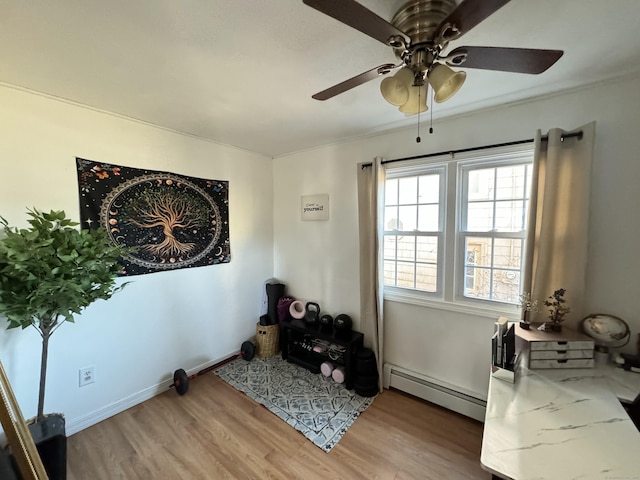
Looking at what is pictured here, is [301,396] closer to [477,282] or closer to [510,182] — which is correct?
[477,282]

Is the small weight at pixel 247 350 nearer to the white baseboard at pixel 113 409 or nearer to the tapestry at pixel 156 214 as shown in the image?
the white baseboard at pixel 113 409

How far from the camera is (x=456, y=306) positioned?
6.84 feet

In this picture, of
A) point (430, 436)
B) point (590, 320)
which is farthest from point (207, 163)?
point (590, 320)

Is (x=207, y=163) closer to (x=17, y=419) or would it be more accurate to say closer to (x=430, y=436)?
(x=17, y=419)

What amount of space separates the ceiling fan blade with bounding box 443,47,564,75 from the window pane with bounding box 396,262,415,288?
1.64 meters

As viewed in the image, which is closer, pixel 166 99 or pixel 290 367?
pixel 166 99

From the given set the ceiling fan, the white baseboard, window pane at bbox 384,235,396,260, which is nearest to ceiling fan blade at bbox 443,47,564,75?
the ceiling fan

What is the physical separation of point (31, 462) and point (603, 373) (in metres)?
2.73


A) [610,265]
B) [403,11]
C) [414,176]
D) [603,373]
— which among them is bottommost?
[603,373]

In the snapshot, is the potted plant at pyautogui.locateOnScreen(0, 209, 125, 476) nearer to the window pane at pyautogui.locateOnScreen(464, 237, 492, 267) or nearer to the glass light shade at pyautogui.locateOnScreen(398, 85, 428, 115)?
the glass light shade at pyautogui.locateOnScreen(398, 85, 428, 115)

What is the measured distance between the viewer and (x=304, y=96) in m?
1.72

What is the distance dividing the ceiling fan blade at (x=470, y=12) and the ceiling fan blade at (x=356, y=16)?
0.16m

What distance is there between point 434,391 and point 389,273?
104 cm

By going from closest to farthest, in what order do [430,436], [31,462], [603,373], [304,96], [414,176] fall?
[31,462]
[603,373]
[304,96]
[430,436]
[414,176]
